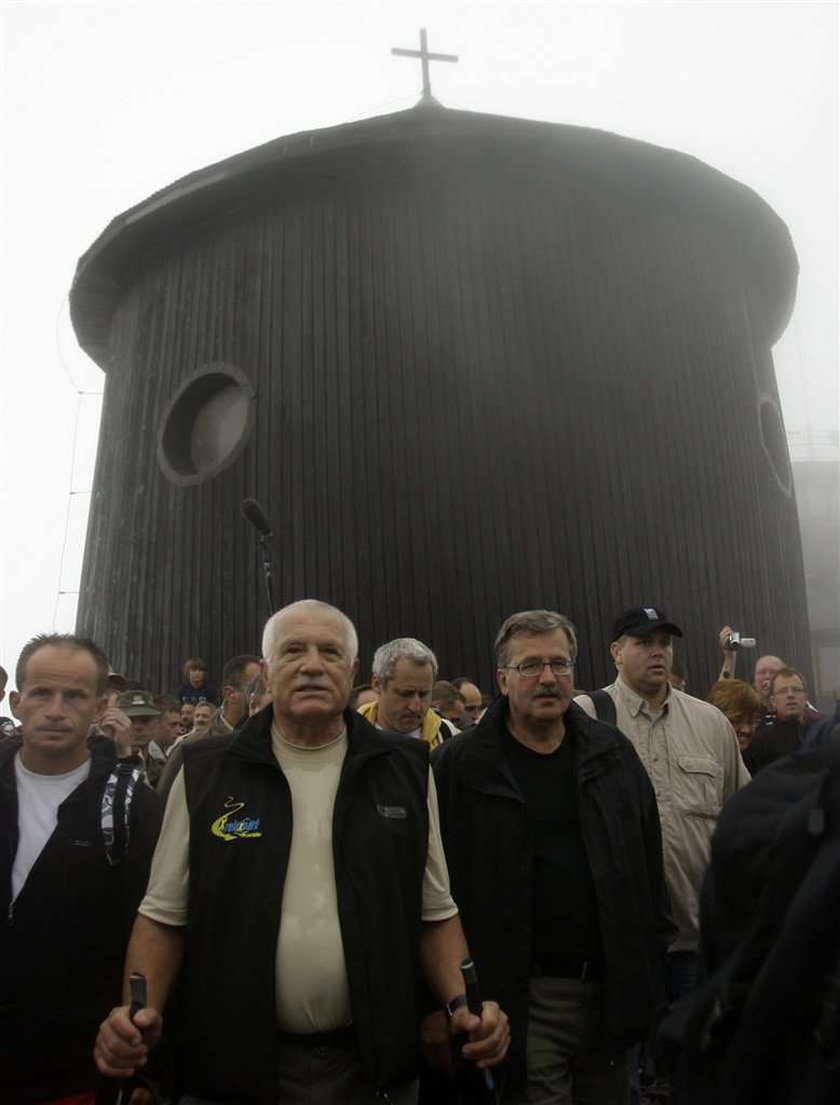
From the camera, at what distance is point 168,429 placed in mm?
13156

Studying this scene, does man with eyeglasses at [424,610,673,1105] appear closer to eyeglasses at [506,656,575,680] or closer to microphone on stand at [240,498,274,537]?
eyeglasses at [506,656,575,680]

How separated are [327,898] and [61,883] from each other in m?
0.79

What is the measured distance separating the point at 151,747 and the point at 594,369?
7431 mm

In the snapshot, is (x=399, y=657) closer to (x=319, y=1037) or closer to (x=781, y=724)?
(x=319, y=1037)

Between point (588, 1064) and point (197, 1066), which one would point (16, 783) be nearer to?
point (197, 1066)

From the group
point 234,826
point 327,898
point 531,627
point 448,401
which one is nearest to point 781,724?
point 531,627

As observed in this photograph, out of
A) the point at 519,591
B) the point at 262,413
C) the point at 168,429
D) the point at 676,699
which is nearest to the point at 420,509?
the point at 519,591

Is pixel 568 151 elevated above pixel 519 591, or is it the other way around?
pixel 568 151

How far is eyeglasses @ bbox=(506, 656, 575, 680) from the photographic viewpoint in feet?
11.5

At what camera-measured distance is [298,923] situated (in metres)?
2.69

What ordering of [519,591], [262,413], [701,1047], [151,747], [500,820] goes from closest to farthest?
1. [701,1047]
2. [500,820]
3. [151,747]
4. [519,591]
5. [262,413]

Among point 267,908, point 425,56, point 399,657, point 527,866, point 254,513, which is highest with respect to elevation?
point 425,56

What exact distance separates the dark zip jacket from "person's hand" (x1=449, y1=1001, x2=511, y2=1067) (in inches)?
5.8

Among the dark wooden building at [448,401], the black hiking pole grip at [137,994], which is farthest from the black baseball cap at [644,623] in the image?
the dark wooden building at [448,401]
